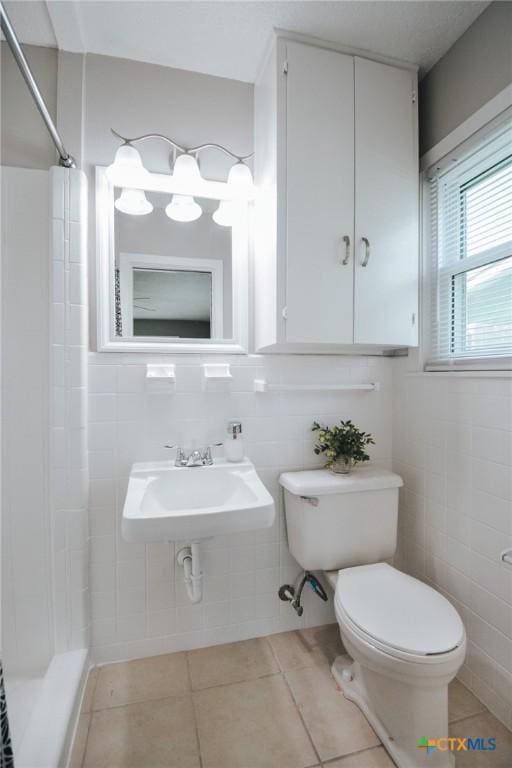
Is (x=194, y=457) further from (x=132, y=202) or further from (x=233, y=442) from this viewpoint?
(x=132, y=202)

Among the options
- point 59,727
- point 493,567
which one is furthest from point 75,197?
point 493,567

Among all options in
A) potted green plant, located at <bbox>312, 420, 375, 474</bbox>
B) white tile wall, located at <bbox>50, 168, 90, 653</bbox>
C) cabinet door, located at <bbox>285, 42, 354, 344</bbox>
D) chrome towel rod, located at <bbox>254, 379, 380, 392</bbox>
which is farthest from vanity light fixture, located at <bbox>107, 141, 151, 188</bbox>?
potted green plant, located at <bbox>312, 420, 375, 474</bbox>

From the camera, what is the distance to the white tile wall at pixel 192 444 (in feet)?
4.74

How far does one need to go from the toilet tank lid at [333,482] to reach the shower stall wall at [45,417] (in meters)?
0.83

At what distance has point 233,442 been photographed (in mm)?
1480

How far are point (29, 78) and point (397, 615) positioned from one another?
1.89 m

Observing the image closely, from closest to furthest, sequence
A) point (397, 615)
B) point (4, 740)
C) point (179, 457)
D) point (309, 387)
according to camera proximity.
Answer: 1. point (4, 740)
2. point (397, 615)
3. point (179, 457)
4. point (309, 387)

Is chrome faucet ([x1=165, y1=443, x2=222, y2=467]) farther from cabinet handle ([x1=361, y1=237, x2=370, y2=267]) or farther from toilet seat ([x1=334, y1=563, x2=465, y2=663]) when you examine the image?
cabinet handle ([x1=361, y1=237, x2=370, y2=267])

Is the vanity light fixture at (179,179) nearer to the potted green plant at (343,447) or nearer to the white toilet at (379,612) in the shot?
the potted green plant at (343,447)

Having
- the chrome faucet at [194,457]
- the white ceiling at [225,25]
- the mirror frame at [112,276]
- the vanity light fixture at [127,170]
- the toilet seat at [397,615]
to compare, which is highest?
the white ceiling at [225,25]

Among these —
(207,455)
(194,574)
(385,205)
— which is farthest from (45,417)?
(385,205)

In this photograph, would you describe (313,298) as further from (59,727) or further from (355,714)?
(59,727)

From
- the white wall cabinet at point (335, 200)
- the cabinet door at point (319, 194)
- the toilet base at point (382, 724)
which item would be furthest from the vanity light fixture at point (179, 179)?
the toilet base at point (382, 724)

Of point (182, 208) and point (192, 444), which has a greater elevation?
point (182, 208)
